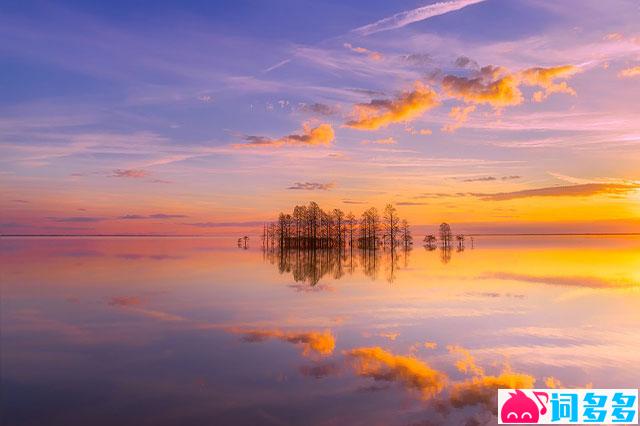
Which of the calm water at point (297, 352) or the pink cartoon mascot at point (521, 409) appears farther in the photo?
the calm water at point (297, 352)

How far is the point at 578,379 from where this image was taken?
42.4 ft

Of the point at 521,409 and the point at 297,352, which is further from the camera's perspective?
the point at 297,352

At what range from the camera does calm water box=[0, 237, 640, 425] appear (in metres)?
10.6

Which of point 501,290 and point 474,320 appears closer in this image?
point 474,320

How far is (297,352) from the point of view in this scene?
15.2 metres

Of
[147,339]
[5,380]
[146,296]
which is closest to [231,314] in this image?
[147,339]

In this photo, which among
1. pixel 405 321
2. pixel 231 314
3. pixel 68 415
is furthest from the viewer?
pixel 231 314

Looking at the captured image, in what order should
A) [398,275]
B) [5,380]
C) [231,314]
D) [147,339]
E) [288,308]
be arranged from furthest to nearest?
[398,275], [288,308], [231,314], [147,339], [5,380]

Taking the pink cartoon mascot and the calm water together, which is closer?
the pink cartoon mascot

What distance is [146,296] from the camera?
27469mm

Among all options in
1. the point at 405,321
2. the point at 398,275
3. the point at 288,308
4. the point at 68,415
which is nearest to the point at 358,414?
the point at 68,415

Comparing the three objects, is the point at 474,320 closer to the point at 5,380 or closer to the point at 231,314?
the point at 231,314

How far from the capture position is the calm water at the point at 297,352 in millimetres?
10555

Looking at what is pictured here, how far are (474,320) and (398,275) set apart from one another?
20.4 meters
